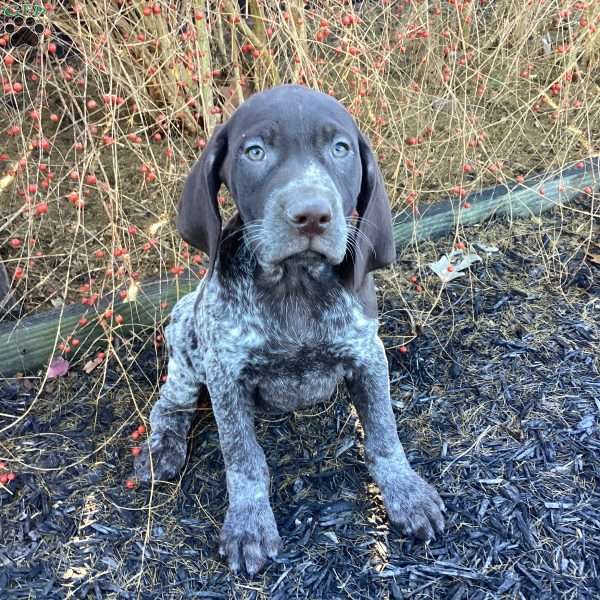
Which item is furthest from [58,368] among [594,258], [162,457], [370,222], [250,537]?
[594,258]

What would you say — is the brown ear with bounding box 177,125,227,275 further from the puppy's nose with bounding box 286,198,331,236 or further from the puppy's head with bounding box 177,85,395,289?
the puppy's nose with bounding box 286,198,331,236

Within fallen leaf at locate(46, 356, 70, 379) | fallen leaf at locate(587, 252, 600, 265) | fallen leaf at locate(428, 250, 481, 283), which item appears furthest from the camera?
fallen leaf at locate(587, 252, 600, 265)

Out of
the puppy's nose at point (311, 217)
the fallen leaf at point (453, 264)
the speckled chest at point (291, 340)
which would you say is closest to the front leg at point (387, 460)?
the speckled chest at point (291, 340)

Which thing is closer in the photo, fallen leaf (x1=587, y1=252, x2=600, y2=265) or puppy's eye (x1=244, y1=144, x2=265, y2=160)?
puppy's eye (x1=244, y1=144, x2=265, y2=160)

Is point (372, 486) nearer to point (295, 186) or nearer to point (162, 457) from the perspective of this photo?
point (162, 457)

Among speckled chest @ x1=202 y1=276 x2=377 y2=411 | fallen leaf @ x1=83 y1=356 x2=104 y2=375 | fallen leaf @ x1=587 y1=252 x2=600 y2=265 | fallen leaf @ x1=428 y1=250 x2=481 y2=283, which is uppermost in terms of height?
speckled chest @ x1=202 y1=276 x2=377 y2=411

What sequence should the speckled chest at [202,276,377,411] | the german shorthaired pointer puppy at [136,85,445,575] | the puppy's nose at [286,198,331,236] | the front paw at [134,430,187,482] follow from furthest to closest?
1. the front paw at [134,430,187,482]
2. the speckled chest at [202,276,377,411]
3. the german shorthaired pointer puppy at [136,85,445,575]
4. the puppy's nose at [286,198,331,236]

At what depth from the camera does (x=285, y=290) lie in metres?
2.60

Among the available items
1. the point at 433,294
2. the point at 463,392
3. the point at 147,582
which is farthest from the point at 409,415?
the point at 147,582

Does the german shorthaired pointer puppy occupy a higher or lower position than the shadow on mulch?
higher

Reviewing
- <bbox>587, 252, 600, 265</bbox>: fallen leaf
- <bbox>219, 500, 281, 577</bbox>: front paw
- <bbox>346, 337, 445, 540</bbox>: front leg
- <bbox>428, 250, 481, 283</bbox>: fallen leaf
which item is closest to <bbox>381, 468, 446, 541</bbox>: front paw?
<bbox>346, 337, 445, 540</bbox>: front leg

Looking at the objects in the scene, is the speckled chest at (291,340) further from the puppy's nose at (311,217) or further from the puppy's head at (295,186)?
the puppy's nose at (311,217)

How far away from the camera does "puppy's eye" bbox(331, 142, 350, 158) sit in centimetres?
228

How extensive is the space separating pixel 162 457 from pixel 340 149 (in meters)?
1.63
